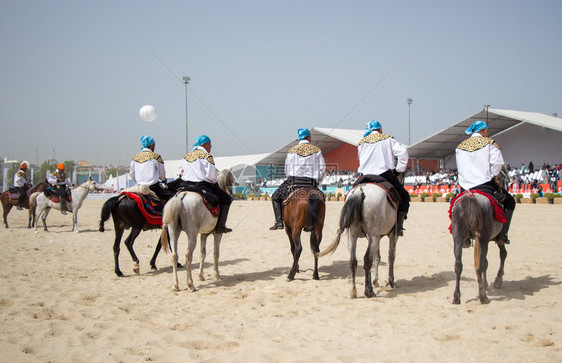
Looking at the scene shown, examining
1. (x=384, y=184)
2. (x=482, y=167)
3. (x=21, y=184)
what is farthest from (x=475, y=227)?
(x=21, y=184)

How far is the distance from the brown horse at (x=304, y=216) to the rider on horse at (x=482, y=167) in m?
2.33

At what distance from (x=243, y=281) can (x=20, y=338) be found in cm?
354

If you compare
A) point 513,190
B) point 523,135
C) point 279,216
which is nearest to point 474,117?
point 523,135

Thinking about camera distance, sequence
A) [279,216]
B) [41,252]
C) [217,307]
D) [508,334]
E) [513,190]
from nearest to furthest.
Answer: [508,334]
[217,307]
[279,216]
[41,252]
[513,190]

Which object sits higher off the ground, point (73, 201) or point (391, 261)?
point (73, 201)

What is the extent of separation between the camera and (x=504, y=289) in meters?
6.12

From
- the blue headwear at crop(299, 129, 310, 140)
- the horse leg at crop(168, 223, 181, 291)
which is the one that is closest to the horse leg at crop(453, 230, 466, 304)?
the blue headwear at crop(299, 129, 310, 140)

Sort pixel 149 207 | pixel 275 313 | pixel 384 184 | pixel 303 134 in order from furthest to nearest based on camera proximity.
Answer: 1. pixel 303 134
2. pixel 149 207
3. pixel 384 184
4. pixel 275 313

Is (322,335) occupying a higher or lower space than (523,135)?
lower

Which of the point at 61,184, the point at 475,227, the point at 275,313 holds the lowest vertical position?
the point at 275,313

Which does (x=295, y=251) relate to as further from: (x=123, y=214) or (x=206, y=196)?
(x=123, y=214)

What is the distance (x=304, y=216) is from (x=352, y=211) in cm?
152

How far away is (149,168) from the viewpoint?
7.79 metres

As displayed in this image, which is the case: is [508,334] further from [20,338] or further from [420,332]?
[20,338]
